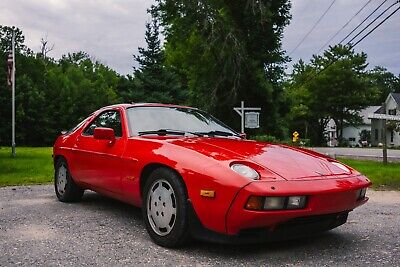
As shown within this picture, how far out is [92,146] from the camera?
16.8ft

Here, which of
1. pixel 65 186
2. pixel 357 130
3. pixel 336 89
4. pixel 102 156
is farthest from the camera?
pixel 357 130

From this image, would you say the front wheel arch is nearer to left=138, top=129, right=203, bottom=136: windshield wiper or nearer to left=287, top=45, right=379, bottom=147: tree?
left=138, top=129, right=203, bottom=136: windshield wiper

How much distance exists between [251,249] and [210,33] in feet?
78.5

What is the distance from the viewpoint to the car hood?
3.58 meters

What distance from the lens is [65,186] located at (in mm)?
5965

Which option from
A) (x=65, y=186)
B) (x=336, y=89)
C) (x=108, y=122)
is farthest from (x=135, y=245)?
(x=336, y=89)

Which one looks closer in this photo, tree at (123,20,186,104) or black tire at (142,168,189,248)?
black tire at (142,168,189,248)

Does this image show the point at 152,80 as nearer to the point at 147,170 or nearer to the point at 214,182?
the point at 147,170

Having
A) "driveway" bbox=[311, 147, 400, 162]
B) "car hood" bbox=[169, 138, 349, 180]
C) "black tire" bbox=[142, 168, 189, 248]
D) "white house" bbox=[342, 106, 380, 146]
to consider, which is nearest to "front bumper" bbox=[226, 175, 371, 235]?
"car hood" bbox=[169, 138, 349, 180]

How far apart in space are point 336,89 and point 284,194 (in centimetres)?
4591

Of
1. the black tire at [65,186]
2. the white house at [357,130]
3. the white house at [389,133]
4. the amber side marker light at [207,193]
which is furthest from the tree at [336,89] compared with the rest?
the amber side marker light at [207,193]

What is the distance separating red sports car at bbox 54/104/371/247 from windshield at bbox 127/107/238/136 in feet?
0.04

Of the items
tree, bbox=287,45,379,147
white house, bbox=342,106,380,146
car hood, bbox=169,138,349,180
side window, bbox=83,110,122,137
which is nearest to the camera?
car hood, bbox=169,138,349,180

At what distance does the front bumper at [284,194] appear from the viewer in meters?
3.21
